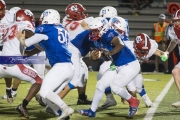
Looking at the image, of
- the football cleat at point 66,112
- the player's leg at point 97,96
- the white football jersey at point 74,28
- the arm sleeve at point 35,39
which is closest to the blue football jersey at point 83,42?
the white football jersey at point 74,28

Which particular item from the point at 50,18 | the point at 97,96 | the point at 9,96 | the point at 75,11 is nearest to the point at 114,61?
the point at 97,96

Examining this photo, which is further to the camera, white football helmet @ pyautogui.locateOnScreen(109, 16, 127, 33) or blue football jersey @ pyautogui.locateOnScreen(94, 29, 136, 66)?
white football helmet @ pyautogui.locateOnScreen(109, 16, 127, 33)

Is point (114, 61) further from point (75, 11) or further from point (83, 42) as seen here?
point (75, 11)

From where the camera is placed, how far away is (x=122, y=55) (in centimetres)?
641

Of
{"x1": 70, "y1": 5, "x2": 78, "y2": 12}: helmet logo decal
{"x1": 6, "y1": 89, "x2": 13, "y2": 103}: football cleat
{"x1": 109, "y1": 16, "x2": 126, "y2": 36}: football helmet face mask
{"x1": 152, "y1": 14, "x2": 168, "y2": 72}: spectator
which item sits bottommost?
{"x1": 152, "y1": 14, "x2": 168, "y2": 72}: spectator

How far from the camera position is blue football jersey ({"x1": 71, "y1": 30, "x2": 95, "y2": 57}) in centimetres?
713

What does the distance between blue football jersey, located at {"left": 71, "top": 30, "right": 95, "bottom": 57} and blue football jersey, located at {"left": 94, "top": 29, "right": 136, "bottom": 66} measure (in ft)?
2.31

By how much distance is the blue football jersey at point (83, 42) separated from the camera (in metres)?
7.13

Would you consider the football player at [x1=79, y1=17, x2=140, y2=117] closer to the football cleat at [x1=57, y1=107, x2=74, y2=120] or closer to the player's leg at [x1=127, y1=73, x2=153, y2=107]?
the football cleat at [x1=57, y1=107, x2=74, y2=120]

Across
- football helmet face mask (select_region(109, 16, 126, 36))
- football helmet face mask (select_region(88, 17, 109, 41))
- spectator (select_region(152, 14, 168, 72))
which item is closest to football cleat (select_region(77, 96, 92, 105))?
football helmet face mask (select_region(109, 16, 126, 36))

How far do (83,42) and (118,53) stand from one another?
0.92 m

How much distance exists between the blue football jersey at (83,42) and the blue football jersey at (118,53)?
A: 2.31ft

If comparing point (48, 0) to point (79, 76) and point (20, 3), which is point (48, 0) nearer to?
point (20, 3)

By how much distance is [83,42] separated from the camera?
7188 mm
